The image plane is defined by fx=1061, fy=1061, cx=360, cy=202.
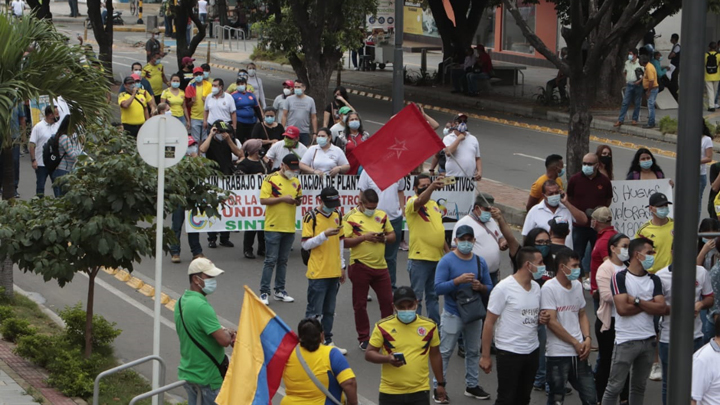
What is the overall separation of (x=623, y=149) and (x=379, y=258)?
510 inches

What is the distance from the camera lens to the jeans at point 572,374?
909cm

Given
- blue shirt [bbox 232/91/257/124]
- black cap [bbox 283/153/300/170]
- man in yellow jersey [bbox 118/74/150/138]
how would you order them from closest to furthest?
black cap [bbox 283/153/300/170]
man in yellow jersey [bbox 118/74/150/138]
blue shirt [bbox 232/91/257/124]

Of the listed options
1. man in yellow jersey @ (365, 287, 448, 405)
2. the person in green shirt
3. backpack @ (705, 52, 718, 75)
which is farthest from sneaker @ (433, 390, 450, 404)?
backpack @ (705, 52, 718, 75)

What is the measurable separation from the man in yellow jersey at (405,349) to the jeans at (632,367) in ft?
5.66

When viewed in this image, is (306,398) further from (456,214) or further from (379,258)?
(456,214)

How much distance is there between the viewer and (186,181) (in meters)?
10.3

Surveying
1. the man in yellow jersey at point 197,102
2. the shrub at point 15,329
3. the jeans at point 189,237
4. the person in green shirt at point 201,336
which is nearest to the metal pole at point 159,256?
the person in green shirt at point 201,336

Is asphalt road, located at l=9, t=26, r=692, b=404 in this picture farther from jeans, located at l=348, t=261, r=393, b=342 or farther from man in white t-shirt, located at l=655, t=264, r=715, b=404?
man in white t-shirt, located at l=655, t=264, r=715, b=404

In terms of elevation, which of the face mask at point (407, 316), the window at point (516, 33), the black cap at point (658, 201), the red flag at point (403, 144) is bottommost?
the face mask at point (407, 316)

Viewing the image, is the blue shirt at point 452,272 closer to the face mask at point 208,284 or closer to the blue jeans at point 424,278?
the blue jeans at point 424,278

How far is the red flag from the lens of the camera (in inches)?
471

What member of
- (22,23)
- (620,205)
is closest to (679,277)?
(620,205)

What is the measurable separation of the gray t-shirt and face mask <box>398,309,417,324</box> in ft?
35.6

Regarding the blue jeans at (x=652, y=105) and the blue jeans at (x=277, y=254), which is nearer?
the blue jeans at (x=277, y=254)
